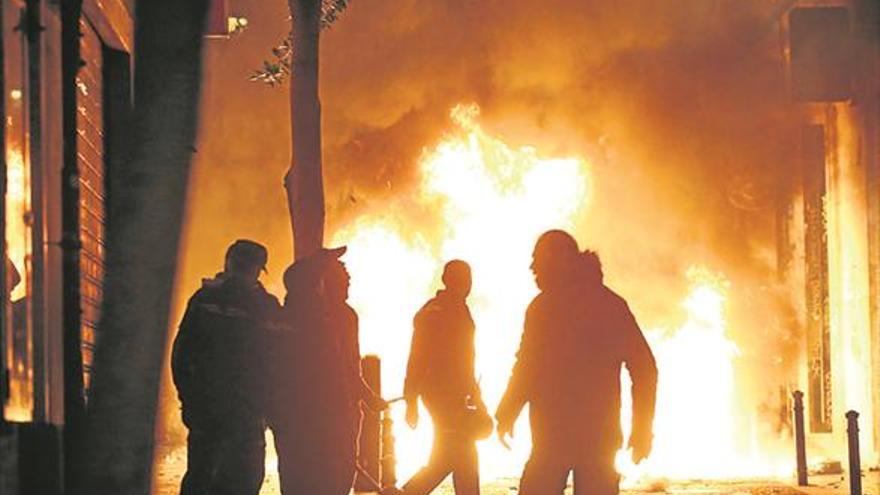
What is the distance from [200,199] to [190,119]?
70.1 ft

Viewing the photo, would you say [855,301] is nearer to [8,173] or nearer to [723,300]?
[723,300]

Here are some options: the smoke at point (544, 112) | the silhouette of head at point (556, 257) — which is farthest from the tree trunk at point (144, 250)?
the smoke at point (544, 112)

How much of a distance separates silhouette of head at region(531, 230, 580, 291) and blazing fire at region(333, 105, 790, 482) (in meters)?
14.0

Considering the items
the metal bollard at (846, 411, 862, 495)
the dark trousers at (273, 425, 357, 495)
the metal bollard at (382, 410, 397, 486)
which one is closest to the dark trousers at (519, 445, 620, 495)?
the dark trousers at (273, 425, 357, 495)

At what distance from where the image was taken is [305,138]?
1533 cm

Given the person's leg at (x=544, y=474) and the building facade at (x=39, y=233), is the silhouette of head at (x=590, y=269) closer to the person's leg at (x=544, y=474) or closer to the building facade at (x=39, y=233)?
the person's leg at (x=544, y=474)

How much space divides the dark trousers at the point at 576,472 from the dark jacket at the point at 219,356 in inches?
60.9

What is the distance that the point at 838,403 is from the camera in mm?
22172

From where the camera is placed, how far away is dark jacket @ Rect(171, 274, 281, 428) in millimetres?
8773

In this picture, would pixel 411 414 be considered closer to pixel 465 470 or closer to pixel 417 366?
pixel 417 366

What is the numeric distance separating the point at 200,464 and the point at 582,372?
80.7 inches

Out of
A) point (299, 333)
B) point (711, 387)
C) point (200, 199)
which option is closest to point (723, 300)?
point (711, 387)

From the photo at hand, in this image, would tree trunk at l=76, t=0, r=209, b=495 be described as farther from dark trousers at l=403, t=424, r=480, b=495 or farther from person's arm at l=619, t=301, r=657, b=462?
dark trousers at l=403, t=424, r=480, b=495

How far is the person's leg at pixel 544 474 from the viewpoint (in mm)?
9195
